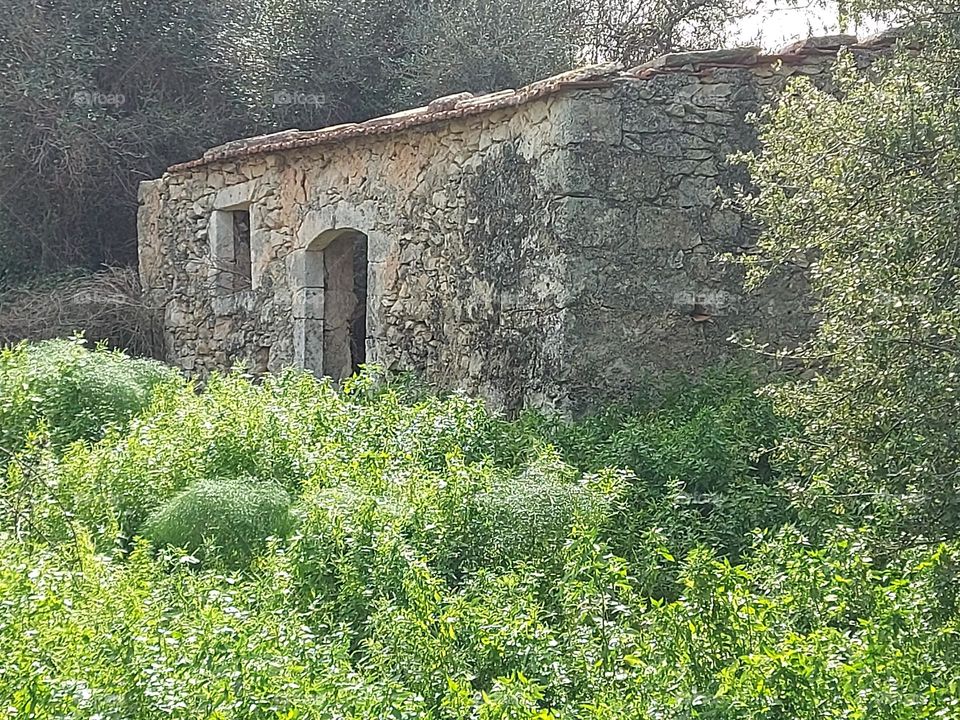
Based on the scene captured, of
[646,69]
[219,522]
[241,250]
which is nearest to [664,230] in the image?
[646,69]

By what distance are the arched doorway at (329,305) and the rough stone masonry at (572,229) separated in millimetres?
907

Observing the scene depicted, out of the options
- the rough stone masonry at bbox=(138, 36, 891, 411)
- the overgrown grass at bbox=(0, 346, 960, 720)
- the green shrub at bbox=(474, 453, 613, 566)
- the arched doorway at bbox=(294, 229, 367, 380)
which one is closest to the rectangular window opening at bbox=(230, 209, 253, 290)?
the arched doorway at bbox=(294, 229, 367, 380)

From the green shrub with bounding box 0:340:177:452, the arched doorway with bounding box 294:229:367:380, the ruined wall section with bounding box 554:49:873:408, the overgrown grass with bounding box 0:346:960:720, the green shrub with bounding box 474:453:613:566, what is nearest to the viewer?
the overgrown grass with bounding box 0:346:960:720

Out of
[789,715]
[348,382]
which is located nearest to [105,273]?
[348,382]

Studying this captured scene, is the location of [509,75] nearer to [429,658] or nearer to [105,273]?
[105,273]

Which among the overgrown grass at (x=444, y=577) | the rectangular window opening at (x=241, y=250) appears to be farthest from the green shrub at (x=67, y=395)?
the rectangular window opening at (x=241, y=250)

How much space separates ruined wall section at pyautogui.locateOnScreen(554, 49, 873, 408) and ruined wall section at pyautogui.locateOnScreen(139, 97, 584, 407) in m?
0.20

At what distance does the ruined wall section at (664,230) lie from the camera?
25.5 ft

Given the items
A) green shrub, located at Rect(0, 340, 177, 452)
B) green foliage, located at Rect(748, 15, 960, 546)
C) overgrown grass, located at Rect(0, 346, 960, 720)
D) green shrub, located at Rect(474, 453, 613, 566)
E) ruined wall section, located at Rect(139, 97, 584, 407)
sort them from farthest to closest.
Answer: ruined wall section, located at Rect(139, 97, 584, 407) < green shrub, located at Rect(0, 340, 177, 452) < green shrub, located at Rect(474, 453, 613, 566) < green foliage, located at Rect(748, 15, 960, 546) < overgrown grass, located at Rect(0, 346, 960, 720)

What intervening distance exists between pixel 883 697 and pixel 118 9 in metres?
13.5

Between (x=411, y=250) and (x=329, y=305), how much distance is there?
70.0 inches

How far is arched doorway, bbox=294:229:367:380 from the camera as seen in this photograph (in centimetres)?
1066

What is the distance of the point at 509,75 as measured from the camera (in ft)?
48.1

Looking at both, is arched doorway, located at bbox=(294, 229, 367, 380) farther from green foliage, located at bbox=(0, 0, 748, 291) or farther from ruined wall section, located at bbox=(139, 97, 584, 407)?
green foliage, located at bbox=(0, 0, 748, 291)
